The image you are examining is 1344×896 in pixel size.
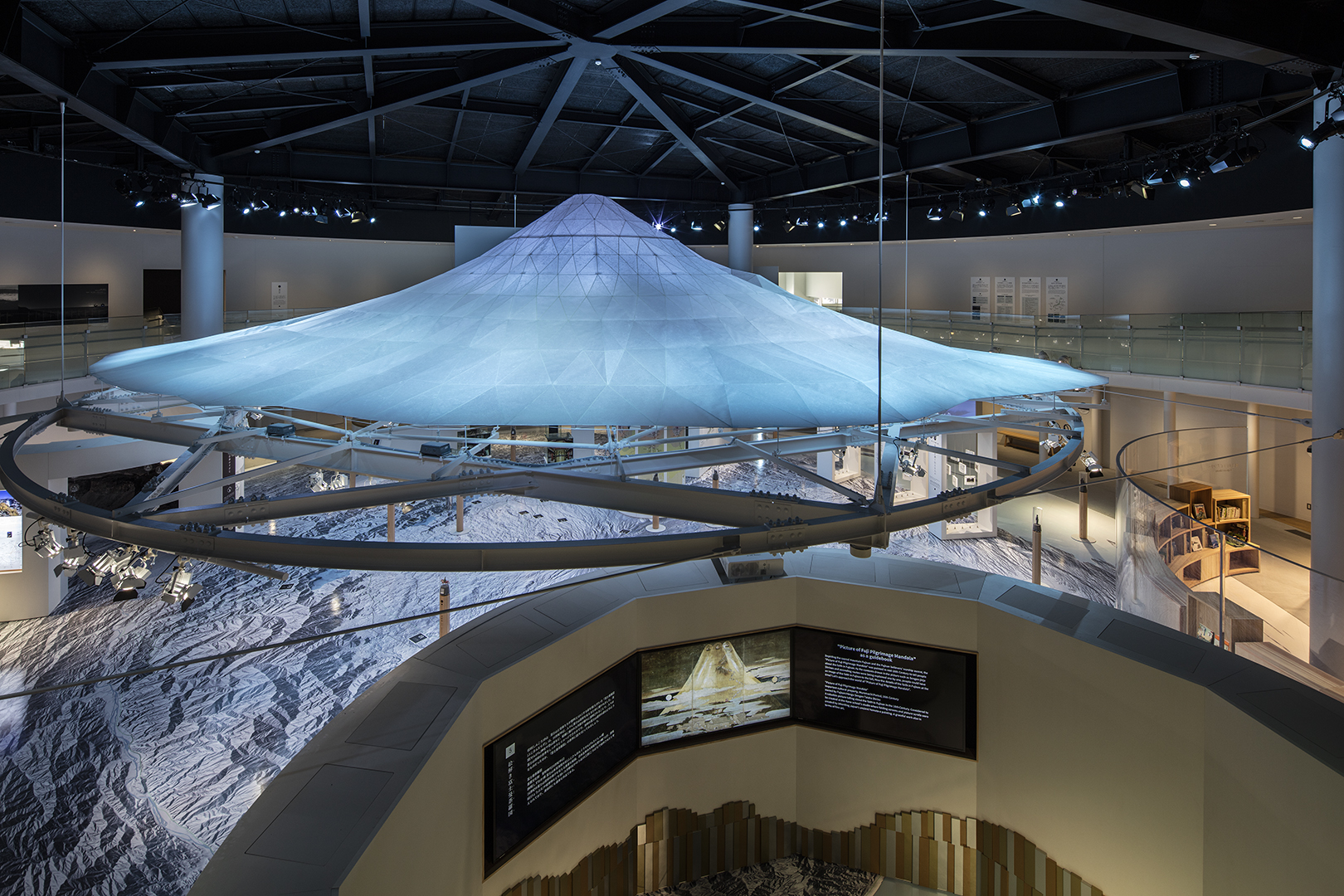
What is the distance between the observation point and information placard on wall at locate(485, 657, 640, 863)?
795 centimetres

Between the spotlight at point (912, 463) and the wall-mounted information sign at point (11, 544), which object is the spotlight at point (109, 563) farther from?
the spotlight at point (912, 463)

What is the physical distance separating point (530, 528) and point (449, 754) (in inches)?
532

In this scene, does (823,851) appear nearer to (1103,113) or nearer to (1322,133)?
(1322,133)

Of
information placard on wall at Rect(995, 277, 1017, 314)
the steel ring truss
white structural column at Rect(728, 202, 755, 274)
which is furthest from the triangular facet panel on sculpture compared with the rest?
information placard on wall at Rect(995, 277, 1017, 314)

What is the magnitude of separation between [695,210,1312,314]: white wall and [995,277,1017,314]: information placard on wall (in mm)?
231

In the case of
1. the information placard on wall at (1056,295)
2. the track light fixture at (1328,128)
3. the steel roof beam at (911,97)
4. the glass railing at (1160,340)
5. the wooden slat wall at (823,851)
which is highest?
the steel roof beam at (911,97)

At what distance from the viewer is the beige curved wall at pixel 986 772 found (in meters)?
6.45

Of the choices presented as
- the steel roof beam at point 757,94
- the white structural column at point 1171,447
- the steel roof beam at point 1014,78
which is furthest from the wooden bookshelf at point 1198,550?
the steel roof beam at point 757,94

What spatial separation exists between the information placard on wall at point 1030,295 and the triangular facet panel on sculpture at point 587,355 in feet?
57.0

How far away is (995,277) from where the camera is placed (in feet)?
87.2

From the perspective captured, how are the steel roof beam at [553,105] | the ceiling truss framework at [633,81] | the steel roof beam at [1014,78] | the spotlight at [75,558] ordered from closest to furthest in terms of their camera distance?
1. the spotlight at [75,558]
2. the ceiling truss framework at [633,81]
3. the steel roof beam at [1014,78]
4. the steel roof beam at [553,105]

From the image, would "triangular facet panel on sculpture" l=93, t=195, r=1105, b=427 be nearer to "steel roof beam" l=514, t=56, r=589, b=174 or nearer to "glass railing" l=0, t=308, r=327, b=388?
"steel roof beam" l=514, t=56, r=589, b=174

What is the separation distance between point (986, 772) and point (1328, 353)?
7.15m

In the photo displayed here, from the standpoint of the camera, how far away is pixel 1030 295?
26000 millimetres
